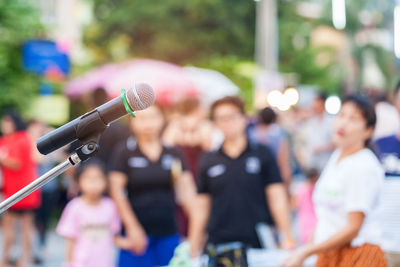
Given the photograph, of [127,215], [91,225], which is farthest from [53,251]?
[127,215]

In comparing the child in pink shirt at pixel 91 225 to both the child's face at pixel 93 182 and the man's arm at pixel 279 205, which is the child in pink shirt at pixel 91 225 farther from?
the man's arm at pixel 279 205

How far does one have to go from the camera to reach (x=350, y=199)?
3.63 m

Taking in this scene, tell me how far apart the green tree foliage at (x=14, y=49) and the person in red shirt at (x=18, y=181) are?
11.4ft

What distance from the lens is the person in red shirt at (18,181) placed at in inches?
346

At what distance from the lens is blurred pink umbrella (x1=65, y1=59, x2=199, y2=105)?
1728cm

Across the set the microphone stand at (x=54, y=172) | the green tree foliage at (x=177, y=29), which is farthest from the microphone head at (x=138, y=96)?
the green tree foliage at (x=177, y=29)

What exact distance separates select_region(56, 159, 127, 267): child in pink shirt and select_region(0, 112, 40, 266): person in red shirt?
2879mm

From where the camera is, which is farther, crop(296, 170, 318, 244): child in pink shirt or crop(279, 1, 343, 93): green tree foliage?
crop(279, 1, 343, 93): green tree foliage

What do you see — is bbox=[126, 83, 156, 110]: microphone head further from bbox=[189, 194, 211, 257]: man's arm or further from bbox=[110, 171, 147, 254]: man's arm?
bbox=[110, 171, 147, 254]: man's arm

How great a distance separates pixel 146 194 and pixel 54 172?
2897 millimetres

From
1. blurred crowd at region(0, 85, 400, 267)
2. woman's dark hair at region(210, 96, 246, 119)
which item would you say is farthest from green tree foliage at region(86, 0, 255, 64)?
woman's dark hair at region(210, 96, 246, 119)

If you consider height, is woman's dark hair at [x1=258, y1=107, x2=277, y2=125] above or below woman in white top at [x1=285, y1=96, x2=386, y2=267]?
above

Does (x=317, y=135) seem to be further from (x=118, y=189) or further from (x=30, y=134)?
(x=118, y=189)

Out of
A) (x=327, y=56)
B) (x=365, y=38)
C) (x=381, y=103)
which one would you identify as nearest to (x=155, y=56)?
(x=365, y=38)
